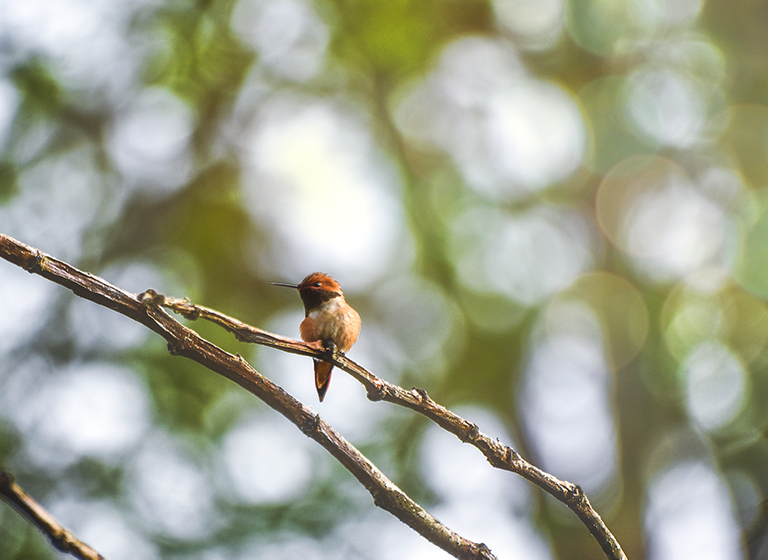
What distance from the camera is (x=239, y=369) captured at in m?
1.21

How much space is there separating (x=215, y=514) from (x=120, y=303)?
5548 mm

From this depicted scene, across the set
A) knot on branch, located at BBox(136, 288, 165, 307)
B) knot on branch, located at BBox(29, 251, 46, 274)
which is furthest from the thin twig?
knot on branch, located at BBox(29, 251, 46, 274)

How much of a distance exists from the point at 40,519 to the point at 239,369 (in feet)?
1.46

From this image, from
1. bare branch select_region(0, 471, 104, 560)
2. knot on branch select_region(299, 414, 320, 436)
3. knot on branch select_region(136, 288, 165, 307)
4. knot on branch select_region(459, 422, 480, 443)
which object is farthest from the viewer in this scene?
knot on branch select_region(459, 422, 480, 443)

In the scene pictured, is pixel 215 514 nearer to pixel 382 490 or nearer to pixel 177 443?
pixel 177 443

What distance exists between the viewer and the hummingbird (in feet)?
5.59

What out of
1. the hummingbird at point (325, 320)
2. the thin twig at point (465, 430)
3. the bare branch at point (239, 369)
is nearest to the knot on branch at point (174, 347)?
the bare branch at point (239, 369)

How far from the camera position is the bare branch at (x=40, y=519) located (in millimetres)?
892

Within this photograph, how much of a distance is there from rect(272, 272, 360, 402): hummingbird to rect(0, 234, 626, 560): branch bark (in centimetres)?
24

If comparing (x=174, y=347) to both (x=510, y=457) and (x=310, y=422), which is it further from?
(x=510, y=457)

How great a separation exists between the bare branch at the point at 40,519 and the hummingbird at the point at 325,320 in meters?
0.75

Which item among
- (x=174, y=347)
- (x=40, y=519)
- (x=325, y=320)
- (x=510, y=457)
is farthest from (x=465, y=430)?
(x=40, y=519)

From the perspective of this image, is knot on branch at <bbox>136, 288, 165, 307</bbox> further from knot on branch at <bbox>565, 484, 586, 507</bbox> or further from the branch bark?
knot on branch at <bbox>565, 484, 586, 507</bbox>

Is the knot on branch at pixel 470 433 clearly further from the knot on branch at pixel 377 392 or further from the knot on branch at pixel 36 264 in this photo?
the knot on branch at pixel 36 264
